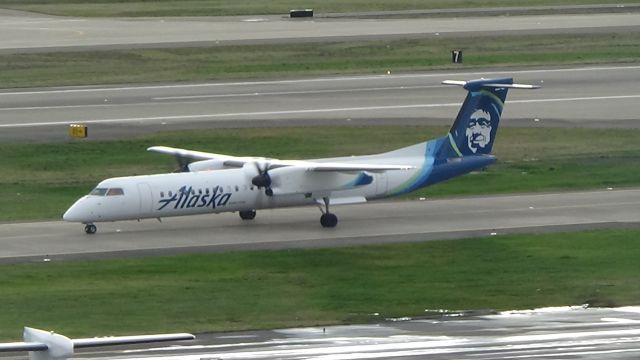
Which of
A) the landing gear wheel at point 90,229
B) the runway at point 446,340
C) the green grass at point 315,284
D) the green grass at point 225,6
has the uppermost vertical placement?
the green grass at point 225,6

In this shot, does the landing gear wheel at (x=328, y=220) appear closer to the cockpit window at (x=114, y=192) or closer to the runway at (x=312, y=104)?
the cockpit window at (x=114, y=192)

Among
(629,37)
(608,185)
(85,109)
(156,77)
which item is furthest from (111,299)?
(629,37)

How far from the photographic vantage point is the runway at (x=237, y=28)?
291 feet

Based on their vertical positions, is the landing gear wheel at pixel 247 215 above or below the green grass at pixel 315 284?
above

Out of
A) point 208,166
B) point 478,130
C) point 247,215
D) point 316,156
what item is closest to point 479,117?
point 478,130

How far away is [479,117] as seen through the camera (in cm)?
4869

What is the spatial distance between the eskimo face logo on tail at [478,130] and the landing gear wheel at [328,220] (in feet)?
→ 17.5

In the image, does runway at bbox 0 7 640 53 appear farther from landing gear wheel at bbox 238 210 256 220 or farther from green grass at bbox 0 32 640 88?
landing gear wheel at bbox 238 210 256 220

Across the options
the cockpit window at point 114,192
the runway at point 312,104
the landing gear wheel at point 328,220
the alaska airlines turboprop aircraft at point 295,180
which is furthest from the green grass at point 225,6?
the cockpit window at point 114,192

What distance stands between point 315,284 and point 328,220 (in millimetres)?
6973

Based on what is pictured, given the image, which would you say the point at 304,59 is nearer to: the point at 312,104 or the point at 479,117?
the point at 312,104

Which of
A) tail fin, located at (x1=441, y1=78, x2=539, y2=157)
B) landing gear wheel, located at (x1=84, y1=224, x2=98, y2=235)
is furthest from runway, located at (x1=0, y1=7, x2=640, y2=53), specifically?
landing gear wheel, located at (x1=84, y1=224, x2=98, y2=235)

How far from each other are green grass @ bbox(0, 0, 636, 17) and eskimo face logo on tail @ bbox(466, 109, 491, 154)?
194 ft

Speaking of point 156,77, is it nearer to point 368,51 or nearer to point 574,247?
point 368,51
